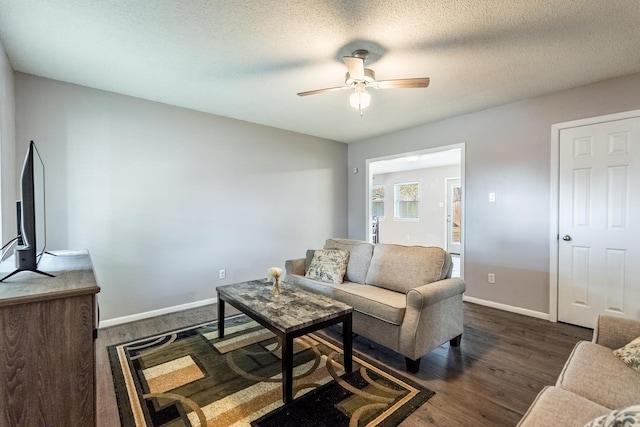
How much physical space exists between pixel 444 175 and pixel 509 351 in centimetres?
575

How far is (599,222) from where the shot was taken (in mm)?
2879

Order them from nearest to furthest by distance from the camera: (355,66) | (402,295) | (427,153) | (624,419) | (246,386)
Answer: (624,419), (246,386), (355,66), (402,295), (427,153)

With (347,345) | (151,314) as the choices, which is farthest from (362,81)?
(151,314)

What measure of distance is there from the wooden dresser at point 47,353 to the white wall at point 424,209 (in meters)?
7.62

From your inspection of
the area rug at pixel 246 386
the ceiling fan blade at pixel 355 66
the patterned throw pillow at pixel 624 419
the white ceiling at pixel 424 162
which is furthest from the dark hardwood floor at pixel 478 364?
the white ceiling at pixel 424 162

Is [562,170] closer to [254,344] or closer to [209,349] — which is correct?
[254,344]

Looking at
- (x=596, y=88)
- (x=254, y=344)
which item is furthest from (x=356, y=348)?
(x=596, y=88)

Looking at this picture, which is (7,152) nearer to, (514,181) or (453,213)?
(514,181)

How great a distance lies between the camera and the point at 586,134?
294 cm

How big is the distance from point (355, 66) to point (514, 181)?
251 cm

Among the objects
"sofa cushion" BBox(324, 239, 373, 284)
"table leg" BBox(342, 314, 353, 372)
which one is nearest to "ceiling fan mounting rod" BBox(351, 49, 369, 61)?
"sofa cushion" BBox(324, 239, 373, 284)

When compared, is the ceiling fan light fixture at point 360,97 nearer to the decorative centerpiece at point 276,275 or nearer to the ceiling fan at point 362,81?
the ceiling fan at point 362,81

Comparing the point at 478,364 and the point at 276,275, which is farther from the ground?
the point at 276,275

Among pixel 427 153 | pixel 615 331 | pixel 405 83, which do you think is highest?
pixel 405 83
